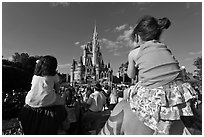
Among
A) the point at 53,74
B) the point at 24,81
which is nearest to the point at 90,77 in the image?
the point at 24,81

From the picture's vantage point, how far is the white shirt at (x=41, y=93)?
1846mm

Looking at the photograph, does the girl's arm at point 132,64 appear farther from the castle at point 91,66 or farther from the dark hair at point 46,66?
the castle at point 91,66

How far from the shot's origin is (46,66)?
193cm

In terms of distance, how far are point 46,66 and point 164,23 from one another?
3.97 ft

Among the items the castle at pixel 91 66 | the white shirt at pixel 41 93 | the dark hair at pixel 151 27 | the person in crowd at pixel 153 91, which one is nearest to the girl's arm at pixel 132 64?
the person in crowd at pixel 153 91

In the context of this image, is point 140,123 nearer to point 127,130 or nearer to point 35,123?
point 127,130

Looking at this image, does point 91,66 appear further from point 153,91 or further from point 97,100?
point 153,91

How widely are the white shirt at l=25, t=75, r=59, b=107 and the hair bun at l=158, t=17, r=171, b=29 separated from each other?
47.0 inches

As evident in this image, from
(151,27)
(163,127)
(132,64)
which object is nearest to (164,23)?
(151,27)

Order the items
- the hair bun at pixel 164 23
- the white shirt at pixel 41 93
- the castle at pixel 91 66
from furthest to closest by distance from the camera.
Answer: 1. the castle at pixel 91 66
2. the white shirt at pixel 41 93
3. the hair bun at pixel 164 23

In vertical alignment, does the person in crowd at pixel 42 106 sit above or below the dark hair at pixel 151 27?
below

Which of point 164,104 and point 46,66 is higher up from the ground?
point 46,66

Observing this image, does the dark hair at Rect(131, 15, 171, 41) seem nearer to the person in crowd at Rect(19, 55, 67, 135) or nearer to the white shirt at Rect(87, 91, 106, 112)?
the person in crowd at Rect(19, 55, 67, 135)

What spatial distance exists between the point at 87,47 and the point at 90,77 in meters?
13.1
